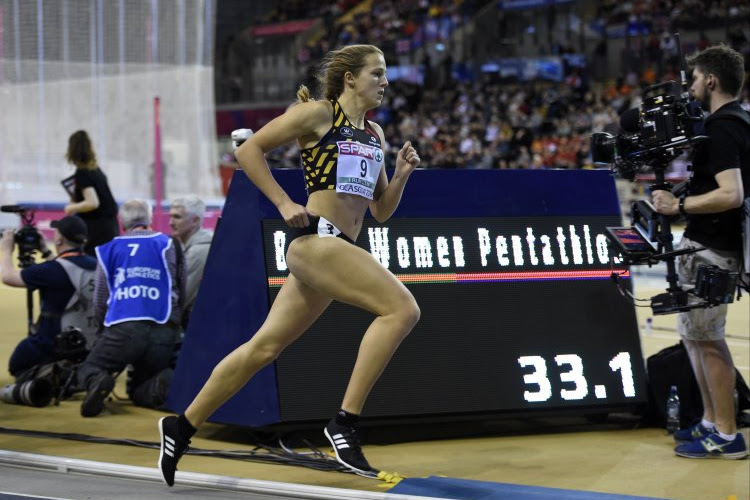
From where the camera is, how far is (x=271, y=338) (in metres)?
4.35

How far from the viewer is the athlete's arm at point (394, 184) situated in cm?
443

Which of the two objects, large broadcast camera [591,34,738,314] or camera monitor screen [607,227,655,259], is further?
camera monitor screen [607,227,655,259]

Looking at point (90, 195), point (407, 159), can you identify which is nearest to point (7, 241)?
point (90, 195)

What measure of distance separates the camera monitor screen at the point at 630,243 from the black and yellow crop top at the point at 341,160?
1.44 metres

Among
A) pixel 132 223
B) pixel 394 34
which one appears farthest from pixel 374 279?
pixel 394 34

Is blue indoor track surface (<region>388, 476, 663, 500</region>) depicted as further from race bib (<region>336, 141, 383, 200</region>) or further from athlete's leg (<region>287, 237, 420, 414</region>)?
race bib (<region>336, 141, 383, 200</region>)

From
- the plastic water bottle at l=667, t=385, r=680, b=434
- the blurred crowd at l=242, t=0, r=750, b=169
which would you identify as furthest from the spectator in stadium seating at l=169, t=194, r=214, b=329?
the blurred crowd at l=242, t=0, r=750, b=169

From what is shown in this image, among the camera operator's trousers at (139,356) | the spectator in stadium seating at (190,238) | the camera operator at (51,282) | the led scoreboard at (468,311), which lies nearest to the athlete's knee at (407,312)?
the led scoreboard at (468,311)

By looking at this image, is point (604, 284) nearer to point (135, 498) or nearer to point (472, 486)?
point (472, 486)

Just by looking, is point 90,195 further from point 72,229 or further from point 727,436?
point 727,436

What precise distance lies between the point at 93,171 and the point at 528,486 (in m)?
5.17

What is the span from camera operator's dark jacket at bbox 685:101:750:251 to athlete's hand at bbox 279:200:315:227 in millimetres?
2121

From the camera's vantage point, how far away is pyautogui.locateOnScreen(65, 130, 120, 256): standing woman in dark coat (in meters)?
8.59

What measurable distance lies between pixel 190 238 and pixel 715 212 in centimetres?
341
